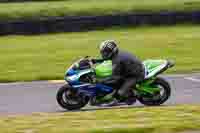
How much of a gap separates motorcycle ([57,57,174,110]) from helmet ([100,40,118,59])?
0.16 meters

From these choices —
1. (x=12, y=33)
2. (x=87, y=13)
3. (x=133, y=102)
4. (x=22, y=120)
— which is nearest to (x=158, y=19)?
(x=87, y=13)

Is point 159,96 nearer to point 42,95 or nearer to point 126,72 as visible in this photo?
point 126,72

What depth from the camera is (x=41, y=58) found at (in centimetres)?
2212

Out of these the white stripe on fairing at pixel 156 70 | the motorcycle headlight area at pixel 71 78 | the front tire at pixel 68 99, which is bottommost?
the front tire at pixel 68 99

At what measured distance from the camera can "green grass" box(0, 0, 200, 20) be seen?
28109 millimetres

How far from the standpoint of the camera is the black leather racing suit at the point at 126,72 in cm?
1364

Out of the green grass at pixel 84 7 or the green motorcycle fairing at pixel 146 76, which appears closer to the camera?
the green motorcycle fairing at pixel 146 76

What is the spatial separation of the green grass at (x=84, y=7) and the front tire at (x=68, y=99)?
1330 centimetres

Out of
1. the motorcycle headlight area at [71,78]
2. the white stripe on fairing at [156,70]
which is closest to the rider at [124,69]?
the white stripe on fairing at [156,70]

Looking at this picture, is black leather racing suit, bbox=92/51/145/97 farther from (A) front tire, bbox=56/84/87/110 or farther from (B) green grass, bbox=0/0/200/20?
(B) green grass, bbox=0/0/200/20

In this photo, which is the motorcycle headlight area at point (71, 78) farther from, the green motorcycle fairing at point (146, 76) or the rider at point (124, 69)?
the rider at point (124, 69)

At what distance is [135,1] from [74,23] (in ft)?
26.5

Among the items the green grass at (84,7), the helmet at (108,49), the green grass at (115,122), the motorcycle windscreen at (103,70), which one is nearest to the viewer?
the green grass at (115,122)

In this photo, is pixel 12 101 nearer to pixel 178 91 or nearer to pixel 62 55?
pixel 178 91
